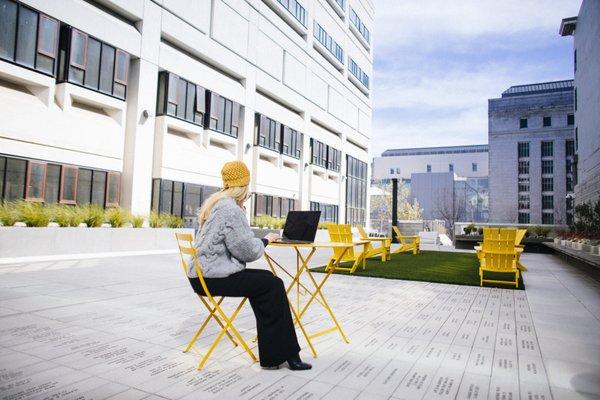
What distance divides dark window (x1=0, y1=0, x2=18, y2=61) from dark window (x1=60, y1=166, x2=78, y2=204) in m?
4.06

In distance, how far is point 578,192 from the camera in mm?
25734

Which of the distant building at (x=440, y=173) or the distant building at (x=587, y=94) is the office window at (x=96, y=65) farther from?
the distant building at (x=440, y=173)

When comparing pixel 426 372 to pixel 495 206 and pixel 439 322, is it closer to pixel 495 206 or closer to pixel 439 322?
pixel 439 322

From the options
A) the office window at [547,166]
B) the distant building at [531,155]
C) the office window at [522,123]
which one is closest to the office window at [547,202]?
the distant building at [531,155]

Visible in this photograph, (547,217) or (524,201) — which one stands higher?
(524,201)

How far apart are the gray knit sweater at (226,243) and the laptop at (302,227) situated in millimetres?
646

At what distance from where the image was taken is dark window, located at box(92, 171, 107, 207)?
619 inches

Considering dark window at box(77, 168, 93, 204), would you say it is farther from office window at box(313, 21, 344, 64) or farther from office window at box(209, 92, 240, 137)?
office window at box(313, 21, 344, 64)

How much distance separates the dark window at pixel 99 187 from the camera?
15.7m

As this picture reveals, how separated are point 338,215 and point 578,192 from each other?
1871cm

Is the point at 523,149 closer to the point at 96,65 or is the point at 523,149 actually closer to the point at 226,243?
the point at 96,65

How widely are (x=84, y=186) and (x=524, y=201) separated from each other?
199 feet

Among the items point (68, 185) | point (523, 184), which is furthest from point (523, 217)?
point (68, 185)

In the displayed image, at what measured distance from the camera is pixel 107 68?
1598 cm
